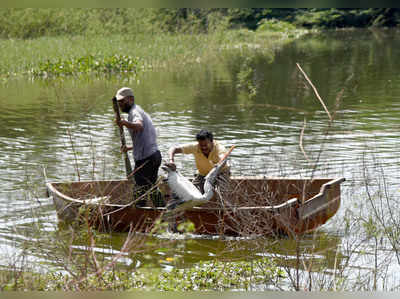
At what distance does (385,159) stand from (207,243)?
4360 mm

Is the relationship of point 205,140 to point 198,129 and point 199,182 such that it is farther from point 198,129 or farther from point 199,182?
point 198,129

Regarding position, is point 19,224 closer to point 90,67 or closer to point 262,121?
point 262,121

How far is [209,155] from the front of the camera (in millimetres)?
7402

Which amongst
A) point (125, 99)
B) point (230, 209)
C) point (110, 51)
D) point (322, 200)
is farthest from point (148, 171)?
point (110, 51)

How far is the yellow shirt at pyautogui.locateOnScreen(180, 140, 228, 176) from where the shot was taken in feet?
24.2

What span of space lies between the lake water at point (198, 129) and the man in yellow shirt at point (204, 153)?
0.62 metres

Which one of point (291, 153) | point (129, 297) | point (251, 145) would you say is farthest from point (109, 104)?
point (129, 297)

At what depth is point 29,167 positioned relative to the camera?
10.9 m

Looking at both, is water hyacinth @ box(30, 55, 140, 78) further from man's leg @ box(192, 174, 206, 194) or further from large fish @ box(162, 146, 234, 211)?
large fish @ box(162, 146, 234, 211)

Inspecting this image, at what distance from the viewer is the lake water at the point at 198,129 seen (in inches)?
266

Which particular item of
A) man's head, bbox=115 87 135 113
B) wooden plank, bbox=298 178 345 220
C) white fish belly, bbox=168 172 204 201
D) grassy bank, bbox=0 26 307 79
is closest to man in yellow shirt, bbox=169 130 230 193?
white fish belly, bbox=168 172 204 201

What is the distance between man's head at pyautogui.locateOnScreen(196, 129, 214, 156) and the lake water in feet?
2.53

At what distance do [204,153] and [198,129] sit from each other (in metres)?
6.67

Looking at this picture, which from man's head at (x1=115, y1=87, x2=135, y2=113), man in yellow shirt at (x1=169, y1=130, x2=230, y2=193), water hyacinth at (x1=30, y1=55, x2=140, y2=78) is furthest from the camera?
water hyacinth at (x1=30, y1=55, x2=140, y2=78)
